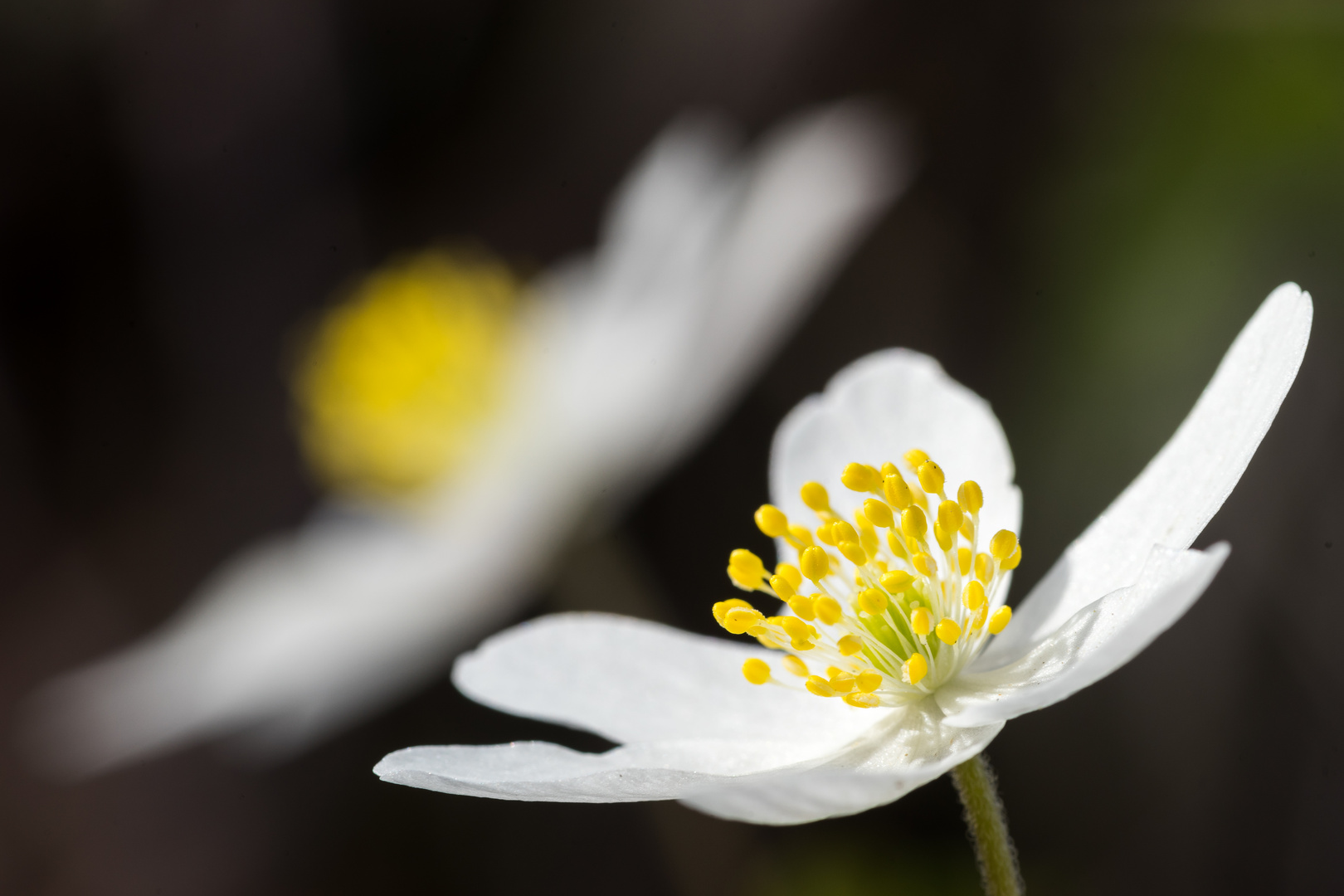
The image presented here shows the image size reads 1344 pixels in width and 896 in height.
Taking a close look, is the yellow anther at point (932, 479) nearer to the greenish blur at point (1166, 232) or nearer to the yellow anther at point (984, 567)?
the yellow anther at point (984, 567)

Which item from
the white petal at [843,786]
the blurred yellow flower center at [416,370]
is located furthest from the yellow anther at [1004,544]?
the blurred yellow flower center at [416,370]

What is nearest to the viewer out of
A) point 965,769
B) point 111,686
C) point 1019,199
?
point 965,769

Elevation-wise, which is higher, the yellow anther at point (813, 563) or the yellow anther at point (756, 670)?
the yellow anther at point (813, 563)

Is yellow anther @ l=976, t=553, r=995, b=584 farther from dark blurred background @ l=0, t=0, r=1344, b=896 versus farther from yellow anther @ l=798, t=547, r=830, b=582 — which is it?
dark blurred background @ l=0, t=0, r=1344, b=896

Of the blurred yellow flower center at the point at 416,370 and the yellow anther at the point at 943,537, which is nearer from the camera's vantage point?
the yellow anther at the point at 943,537

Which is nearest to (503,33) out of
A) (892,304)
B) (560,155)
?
(560,155)

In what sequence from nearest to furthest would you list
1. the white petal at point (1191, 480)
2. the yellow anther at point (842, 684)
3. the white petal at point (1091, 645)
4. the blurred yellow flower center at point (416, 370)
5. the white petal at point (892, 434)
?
the white petal at point (1091, 645) → the white petal at point (1191, 480) → the yellow anther at point (842, 684) → the white petal at point (892, 434) → the blurred yellow flower center at point (416, 370)

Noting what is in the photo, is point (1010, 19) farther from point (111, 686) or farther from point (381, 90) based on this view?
point (111, 686)

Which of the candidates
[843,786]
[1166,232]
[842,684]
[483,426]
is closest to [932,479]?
[842,684]
